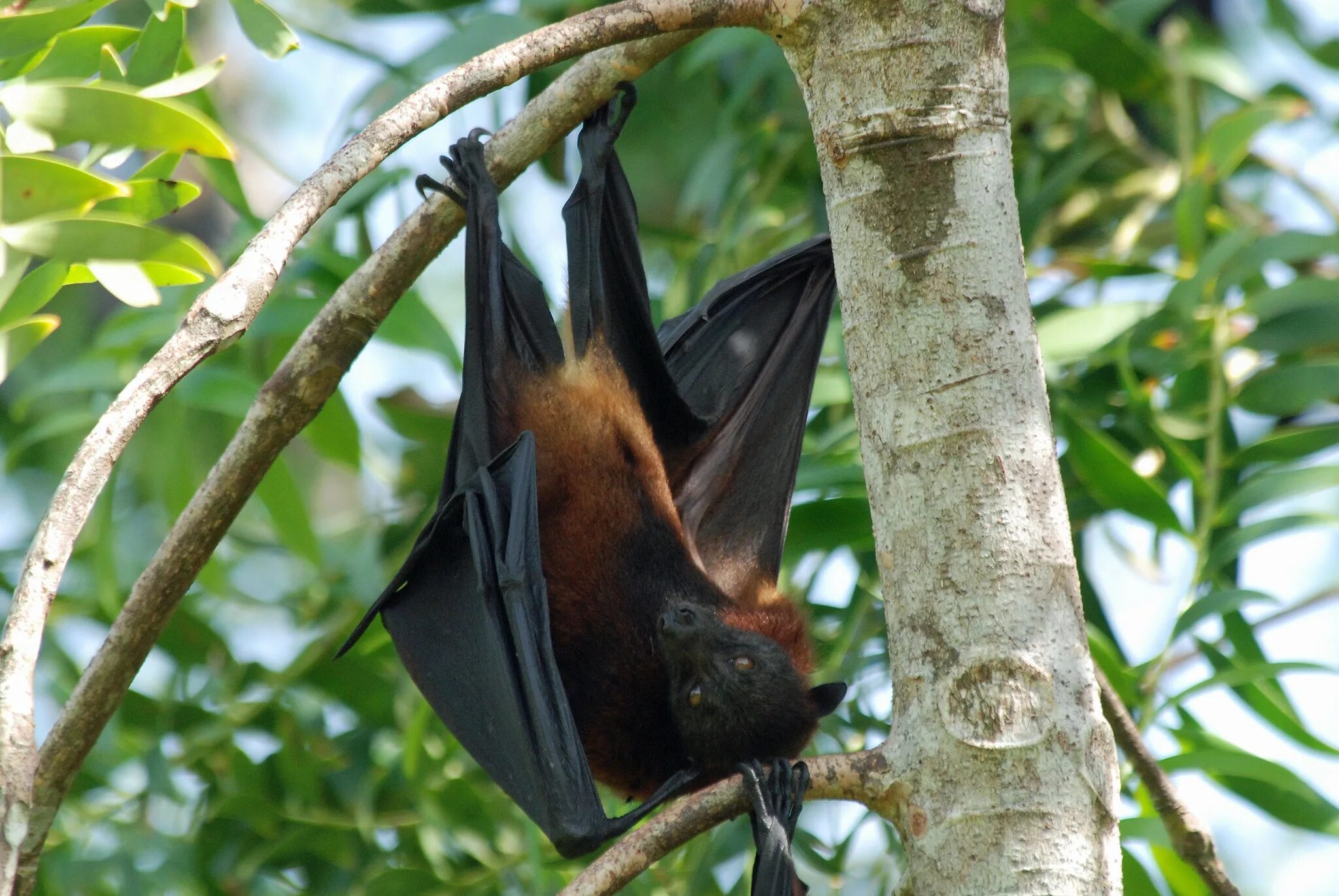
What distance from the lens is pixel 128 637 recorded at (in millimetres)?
2404

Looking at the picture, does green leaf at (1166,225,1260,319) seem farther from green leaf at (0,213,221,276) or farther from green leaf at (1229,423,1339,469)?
green leaf at (0,213,221,276)

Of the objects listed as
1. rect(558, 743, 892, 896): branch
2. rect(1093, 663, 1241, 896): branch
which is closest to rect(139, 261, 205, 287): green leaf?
rect(558, 743, 892, 896): branch

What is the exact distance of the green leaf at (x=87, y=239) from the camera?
1301mm

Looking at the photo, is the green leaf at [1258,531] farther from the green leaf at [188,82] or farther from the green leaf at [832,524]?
the green leaf at [188,82]

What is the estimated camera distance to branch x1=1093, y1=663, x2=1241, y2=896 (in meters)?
2.51

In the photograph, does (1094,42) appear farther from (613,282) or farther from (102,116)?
(102,116)

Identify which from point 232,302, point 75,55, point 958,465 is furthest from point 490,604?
point 75,55

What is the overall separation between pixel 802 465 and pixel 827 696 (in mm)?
691

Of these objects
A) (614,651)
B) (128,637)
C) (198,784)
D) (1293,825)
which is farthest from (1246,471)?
(198,784)

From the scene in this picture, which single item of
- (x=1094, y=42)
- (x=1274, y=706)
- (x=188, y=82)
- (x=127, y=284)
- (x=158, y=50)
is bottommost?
(x=1274, y=706)

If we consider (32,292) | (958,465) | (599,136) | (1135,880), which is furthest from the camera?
(599,136)

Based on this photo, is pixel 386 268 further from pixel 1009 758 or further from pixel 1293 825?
pixel 1293 825

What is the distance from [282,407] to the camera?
254 centimetres

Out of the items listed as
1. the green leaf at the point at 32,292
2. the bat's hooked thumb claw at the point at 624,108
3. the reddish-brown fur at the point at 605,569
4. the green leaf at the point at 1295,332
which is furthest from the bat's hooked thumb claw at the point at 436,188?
the green leaf at the point at 1295,332
